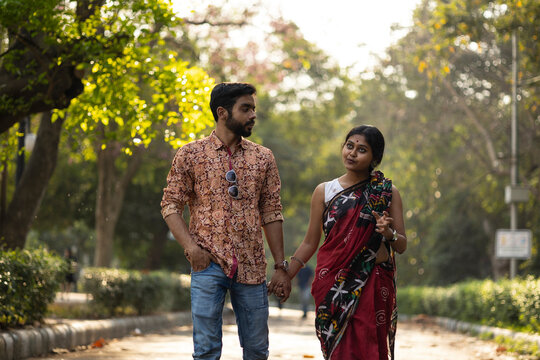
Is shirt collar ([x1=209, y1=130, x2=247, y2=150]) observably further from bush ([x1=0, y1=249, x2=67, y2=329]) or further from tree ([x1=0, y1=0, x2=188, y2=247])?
tree ([x1=0, y1=0, x2=188, y2=247])

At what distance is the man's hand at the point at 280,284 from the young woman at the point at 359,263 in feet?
0.54

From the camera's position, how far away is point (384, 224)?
5.43 meters

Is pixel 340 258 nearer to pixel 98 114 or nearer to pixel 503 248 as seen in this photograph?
pixel 98 114

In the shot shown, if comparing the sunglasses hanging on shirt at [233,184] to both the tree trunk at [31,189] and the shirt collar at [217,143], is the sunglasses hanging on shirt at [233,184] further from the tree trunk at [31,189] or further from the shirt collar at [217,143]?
the tree trunk at [31,189]

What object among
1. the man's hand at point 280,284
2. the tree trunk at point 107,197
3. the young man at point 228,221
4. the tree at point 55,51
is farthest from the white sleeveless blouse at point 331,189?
the tree trunk at point 107,197

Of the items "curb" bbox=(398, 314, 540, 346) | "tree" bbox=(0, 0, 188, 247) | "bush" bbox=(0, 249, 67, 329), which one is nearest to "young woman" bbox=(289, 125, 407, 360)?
"bush" bbox=(0, 249, 67, 329)

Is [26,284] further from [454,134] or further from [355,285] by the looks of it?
[454,134]

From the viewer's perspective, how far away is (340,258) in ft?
18.2

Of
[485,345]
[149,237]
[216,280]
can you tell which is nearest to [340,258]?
[216,280]

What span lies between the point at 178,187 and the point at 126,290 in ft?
36.0

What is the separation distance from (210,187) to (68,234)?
71.5m

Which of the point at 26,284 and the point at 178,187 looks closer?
the point at 178,187

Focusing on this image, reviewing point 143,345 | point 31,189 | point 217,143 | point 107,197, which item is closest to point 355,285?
point 217,143

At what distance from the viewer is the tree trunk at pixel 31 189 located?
13.9m
